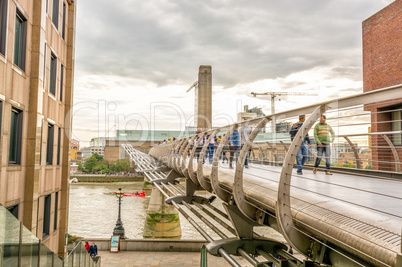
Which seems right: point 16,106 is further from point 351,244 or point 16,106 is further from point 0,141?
point 351,244

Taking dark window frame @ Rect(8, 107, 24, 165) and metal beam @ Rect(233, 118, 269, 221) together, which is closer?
metal beam @ Rect(233, 118, 269, 221)

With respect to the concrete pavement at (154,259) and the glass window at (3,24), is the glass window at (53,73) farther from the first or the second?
the concrete pavement at (154,259)

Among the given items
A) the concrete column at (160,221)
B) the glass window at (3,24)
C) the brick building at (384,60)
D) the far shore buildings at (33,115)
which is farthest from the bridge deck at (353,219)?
the concrete column at (160,221)

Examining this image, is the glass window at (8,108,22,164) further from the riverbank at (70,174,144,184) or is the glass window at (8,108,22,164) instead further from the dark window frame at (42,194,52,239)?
the riverbank at (70,174,144,184)

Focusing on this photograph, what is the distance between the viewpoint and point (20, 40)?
7121 mm

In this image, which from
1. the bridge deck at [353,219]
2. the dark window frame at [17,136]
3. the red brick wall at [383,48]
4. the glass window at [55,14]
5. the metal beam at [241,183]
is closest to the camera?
the bridge deck at [353,219]

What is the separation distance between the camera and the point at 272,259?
402cm

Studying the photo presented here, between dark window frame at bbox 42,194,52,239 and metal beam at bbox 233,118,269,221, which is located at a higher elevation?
metal beam at bbox 233,118,269,221

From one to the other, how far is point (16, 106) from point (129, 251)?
1225 centimetres

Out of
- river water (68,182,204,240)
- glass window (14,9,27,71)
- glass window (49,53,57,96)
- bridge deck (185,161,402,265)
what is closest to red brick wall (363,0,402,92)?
glass window (49,53,57,96)

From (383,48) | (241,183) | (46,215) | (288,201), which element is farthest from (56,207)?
(383,48)

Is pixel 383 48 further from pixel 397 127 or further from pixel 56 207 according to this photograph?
pixel 56 207

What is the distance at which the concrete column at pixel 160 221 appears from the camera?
2366cm

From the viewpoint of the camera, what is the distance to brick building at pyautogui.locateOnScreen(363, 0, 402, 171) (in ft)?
44.8
